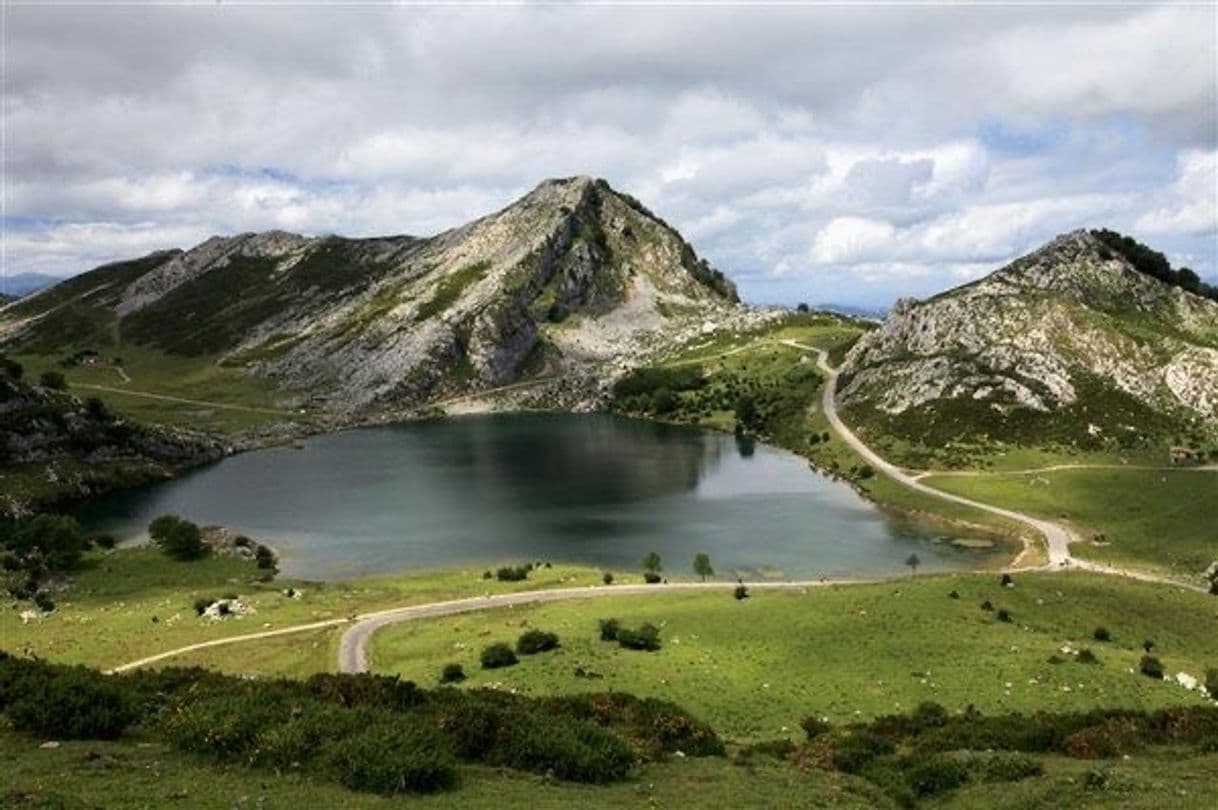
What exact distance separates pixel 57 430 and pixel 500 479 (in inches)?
3192

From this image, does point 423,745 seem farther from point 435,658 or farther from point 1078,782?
point 435,658

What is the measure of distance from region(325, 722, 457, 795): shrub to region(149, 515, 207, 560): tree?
85331mm

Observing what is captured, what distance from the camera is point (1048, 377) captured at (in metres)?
170

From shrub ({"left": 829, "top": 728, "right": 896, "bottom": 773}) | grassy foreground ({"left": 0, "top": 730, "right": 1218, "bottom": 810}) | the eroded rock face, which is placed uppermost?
the eroded rock face

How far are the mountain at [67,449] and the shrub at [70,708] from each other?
11771 cm

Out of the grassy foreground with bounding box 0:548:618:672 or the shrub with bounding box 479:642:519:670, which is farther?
the grassy foreground with bounding box 0:548:618:672

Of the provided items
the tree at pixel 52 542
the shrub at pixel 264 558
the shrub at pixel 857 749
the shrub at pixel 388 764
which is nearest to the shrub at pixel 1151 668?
the shrub at pixel 857 749

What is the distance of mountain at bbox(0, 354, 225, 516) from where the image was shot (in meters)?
152

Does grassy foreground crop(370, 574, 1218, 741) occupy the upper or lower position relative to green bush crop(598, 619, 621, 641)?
lower

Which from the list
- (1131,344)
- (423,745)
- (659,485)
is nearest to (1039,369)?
(1131,344)

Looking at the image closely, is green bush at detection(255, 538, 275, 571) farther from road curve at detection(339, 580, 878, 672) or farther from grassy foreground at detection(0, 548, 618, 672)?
road curve at detection(339, 580, 878, 672)

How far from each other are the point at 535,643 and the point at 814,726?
23182 mm

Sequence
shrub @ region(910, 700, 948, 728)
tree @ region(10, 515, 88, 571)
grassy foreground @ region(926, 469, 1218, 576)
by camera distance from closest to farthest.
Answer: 1. shrub @ region(910, 700, 948, 728)
2. tree @ region(10, 515, 88, 571)
3. grassy foreground @ region(926, 469, 1218, 576)

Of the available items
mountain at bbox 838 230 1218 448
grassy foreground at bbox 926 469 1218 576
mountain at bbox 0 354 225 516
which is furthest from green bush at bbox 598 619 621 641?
mountain at bbox 0 354 225 516
